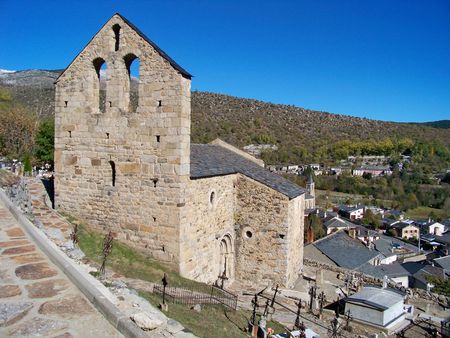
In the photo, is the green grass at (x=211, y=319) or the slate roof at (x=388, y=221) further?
the slate roof at (x=388, y=221)

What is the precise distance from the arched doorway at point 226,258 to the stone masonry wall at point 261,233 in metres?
0.27

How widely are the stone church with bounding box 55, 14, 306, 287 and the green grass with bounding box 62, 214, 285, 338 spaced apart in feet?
1.07

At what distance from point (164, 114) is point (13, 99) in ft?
184

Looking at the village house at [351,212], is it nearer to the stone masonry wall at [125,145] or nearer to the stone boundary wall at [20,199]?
the stone masonry wall at [125,145]

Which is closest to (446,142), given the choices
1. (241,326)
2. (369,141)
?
(369,141)

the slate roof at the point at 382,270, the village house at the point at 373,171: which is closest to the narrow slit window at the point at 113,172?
the slate roof at the point at 382,270

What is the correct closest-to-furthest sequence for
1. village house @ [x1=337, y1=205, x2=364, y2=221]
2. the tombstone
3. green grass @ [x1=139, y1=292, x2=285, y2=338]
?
1. green grass @ [x1=139, y1=292, x2=285, y2=338]
2. the tombstone
3. village house @ [x1=337, y1=205, x2=364, y2=221]

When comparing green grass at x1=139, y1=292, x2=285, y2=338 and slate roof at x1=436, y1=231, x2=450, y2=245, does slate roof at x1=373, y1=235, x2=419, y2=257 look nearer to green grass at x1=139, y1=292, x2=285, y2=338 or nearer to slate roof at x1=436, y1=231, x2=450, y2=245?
slate roof at x1=436, y1=231, x2=450, y2=245

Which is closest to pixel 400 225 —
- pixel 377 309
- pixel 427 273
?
pixel 427 273

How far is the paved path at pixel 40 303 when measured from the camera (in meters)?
4.07

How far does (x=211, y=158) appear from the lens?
14.1m

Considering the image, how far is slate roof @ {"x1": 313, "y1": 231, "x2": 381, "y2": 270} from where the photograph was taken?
95.6 feet

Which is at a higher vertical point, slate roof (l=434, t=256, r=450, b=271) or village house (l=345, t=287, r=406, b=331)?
village house (l=345, t=287, r=406, b=331)

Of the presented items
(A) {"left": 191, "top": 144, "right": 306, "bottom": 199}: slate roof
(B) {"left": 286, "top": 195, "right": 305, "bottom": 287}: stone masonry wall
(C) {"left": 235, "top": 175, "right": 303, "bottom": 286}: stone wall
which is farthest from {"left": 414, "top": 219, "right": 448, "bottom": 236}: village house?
(C) {"left": 235, "top": 175, "right": 303, "bottom": 286}: stone wall
